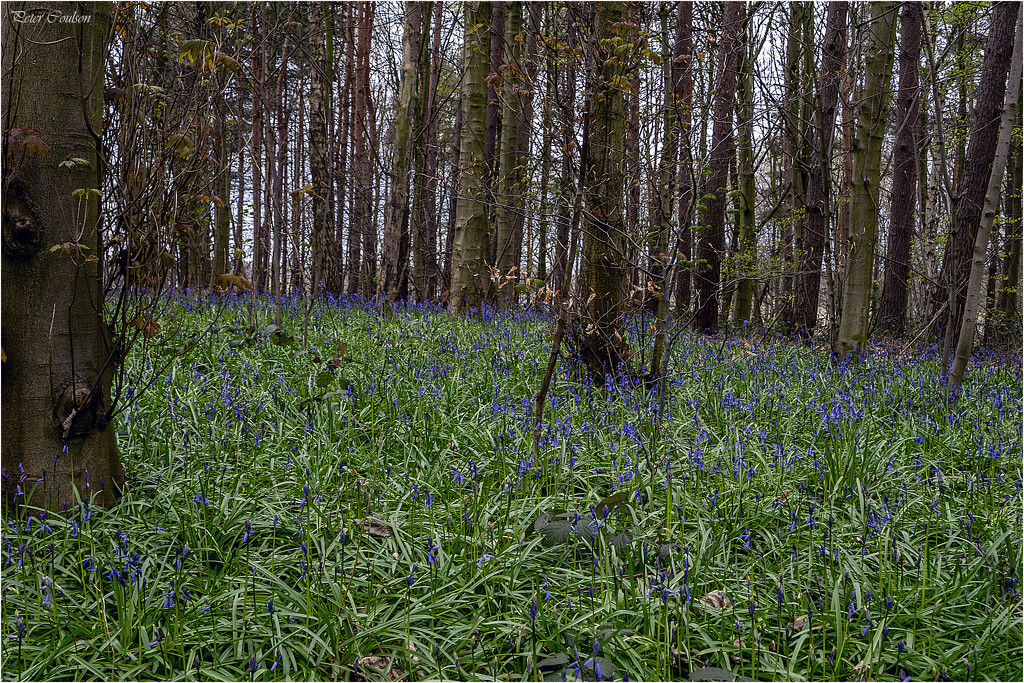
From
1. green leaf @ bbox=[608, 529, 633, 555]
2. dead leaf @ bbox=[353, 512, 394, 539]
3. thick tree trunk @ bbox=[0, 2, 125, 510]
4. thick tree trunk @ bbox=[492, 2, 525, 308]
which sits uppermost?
thick tree trunk @ bbox=[492, 2, 525, 308]

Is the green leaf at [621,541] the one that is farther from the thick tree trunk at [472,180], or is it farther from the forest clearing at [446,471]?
the thick tree trunk at [472,180]

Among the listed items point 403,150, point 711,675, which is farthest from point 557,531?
point 403,150

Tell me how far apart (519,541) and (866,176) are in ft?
20.4

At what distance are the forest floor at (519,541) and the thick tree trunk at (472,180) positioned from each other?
401 centimetres

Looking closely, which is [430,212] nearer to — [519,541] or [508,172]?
[508,172]

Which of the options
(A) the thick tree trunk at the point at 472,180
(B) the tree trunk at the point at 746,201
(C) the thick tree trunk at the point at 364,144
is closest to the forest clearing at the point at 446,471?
(A) the thick tree trunk at the point at 472,180

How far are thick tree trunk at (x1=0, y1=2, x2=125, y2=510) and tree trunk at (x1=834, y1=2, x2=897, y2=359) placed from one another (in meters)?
6.82

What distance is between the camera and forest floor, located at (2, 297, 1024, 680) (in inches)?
79.0

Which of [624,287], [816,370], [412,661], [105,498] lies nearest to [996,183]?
[816,370]

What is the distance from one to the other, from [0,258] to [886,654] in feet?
12.3

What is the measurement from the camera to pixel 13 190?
2.59m

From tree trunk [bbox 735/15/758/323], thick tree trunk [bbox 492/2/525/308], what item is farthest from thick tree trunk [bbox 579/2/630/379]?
tree trunk [bbox 735/15/758/323]

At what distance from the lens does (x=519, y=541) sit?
2.58 metres

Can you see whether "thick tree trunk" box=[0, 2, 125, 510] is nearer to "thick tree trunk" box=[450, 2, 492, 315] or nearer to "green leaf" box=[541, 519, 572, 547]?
"green leaf" box=[541, 519, 572, 547]
